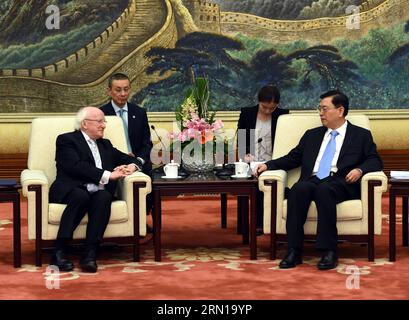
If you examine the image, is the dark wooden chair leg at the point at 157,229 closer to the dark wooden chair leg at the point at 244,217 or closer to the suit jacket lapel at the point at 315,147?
the dark wooden chair leg at the point at 244,217

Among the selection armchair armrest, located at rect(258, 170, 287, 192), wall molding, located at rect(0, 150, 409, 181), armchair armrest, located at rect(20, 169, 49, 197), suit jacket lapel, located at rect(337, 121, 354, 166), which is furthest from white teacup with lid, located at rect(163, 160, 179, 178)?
wall molding, located at rect(0, 150, 409, 181)

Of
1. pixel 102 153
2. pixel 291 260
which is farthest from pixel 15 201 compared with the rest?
pixel 291 260

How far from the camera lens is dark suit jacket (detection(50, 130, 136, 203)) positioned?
6723 millimetres

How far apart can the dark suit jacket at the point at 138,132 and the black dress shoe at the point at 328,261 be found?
206cm

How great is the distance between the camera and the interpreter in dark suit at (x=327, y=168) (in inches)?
256

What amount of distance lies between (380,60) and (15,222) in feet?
18.4

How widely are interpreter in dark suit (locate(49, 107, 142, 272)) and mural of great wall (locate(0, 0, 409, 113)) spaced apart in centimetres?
363

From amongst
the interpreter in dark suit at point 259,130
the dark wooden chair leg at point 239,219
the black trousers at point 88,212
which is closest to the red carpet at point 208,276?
the dark wooden chair leg at point 239,219

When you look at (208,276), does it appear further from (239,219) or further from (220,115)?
(220,115)

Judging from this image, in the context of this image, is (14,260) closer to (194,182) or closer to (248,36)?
(194,182)

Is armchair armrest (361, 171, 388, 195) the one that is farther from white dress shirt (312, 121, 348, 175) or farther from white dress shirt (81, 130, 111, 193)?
white dress shirt (81, 130, 111, 193)

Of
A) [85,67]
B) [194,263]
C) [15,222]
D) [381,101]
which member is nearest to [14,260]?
[15,222]

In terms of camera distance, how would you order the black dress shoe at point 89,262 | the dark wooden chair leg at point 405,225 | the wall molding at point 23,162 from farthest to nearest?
A: the wall molding at point 23,162 → the dark wooden chair leg at point 405,225 → the black dress shoe at point 89,262

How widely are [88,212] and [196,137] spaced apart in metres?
1.15
